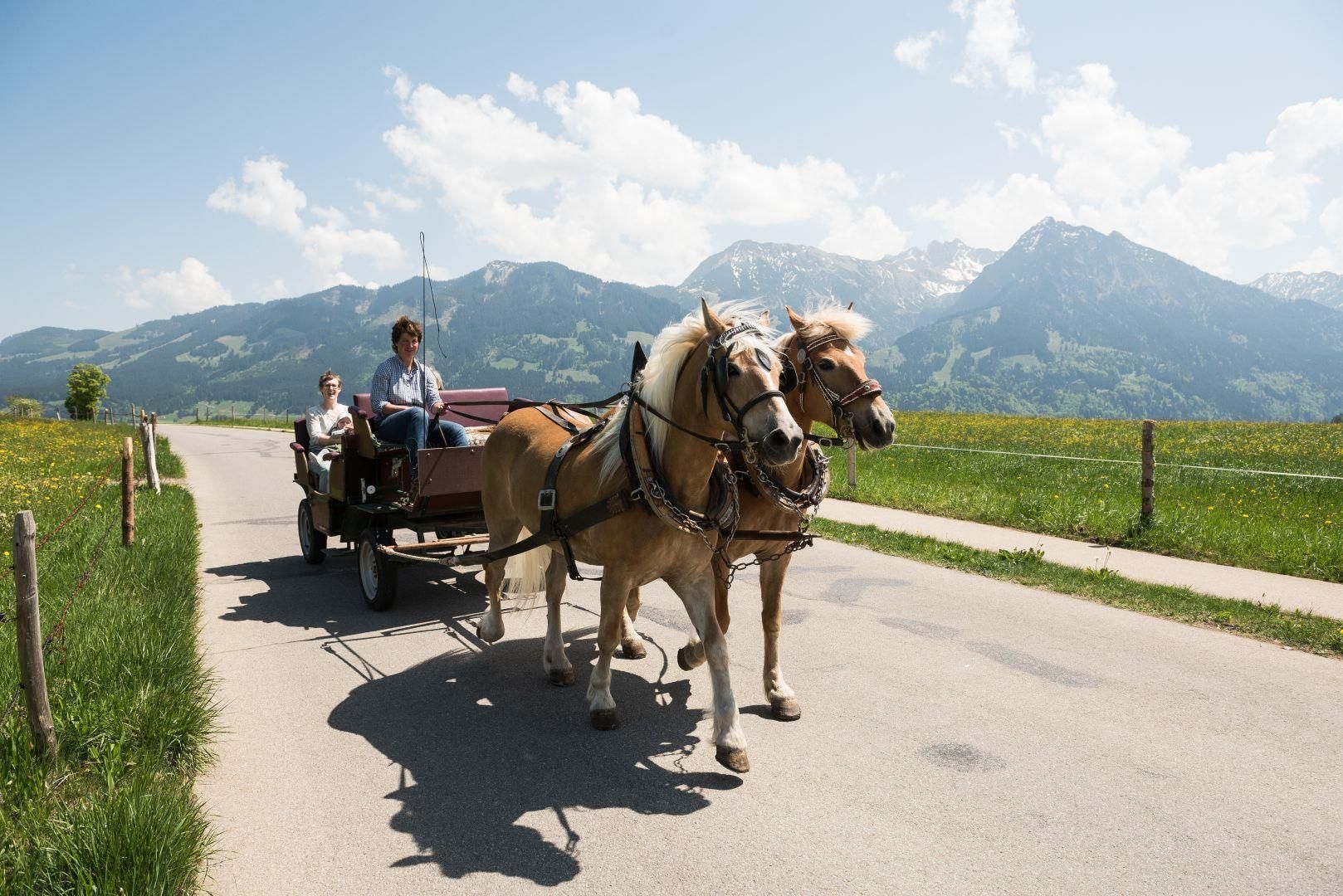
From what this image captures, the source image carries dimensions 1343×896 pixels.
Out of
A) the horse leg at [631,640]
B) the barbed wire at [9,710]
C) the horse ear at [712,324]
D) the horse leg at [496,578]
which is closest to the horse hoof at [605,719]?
the horse leg at [631,640]

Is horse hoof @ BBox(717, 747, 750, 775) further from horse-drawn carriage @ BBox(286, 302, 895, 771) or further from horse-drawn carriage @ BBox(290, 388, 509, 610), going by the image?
horse-drawn carriage @ BBox(290, 388, 509, 610)

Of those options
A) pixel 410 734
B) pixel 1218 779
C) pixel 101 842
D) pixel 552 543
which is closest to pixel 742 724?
pixel 552 543

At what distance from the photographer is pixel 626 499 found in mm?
4004

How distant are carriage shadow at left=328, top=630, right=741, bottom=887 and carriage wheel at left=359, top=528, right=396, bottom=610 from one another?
1342mm

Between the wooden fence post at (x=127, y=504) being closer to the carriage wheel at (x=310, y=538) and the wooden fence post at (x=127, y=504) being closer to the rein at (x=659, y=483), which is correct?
the carriage wheel at (x=310, y=538)

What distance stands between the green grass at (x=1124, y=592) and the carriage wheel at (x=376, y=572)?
5591 mm

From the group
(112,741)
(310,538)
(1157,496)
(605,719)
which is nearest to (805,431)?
(605,719)

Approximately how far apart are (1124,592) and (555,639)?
207 inches

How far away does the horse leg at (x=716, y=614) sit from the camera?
15.0ft

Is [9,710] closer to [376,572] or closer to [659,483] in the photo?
[659,483]

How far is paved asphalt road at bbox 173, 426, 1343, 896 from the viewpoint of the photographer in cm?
306

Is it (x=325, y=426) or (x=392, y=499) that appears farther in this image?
(x=325, y=426)

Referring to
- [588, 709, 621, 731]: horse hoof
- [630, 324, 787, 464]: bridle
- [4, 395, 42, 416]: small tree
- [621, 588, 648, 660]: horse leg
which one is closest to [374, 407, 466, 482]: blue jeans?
[621, 588, 648, 660]: horse leg

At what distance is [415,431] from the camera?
263 inches
